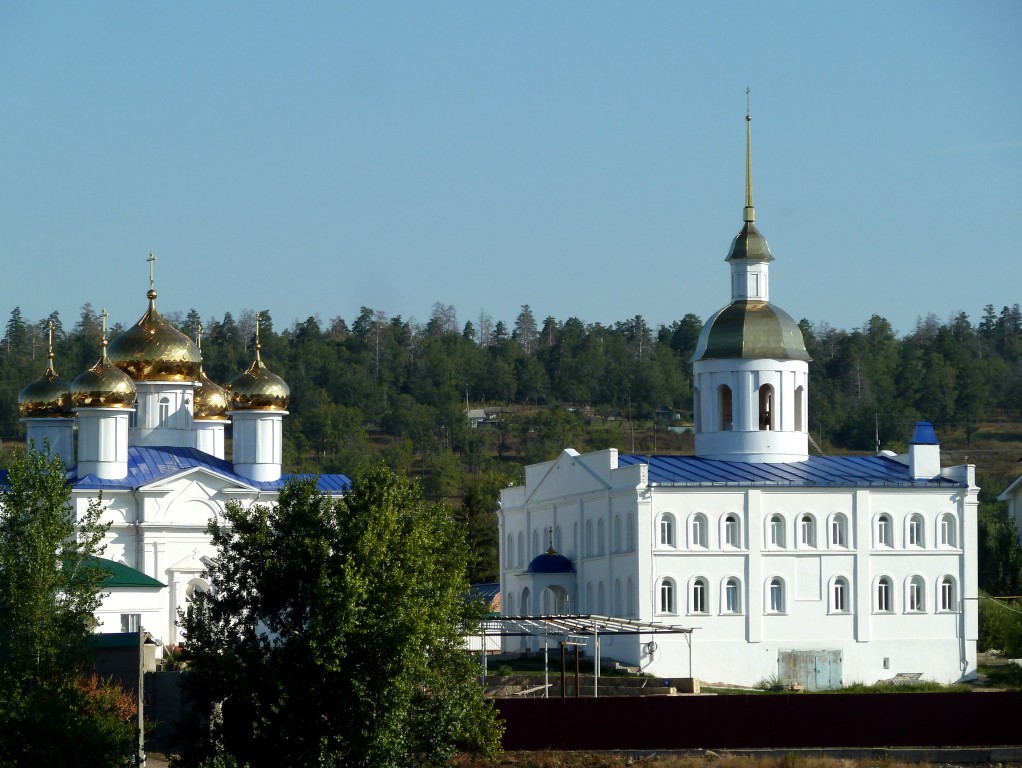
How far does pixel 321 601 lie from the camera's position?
31406 mm

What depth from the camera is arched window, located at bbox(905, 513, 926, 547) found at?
54.0 meters

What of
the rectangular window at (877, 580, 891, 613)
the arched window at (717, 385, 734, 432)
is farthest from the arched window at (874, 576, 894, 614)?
the arched window at (717, 385, 734, 432)

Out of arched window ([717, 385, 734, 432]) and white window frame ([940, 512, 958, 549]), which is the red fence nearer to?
white window frame ([940, 512, 958, 549])

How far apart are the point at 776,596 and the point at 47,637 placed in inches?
1001

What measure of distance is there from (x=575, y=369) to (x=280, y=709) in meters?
101

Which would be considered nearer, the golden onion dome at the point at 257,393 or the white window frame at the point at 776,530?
the white window frame at the point at 776,530

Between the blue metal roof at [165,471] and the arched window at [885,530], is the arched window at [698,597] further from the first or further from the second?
the blue metal roof at [165,471]

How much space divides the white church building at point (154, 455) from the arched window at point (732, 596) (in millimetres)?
10130

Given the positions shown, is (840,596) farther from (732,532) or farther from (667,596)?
(667,596)

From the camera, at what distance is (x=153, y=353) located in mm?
54750

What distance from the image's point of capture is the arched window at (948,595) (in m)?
53.8

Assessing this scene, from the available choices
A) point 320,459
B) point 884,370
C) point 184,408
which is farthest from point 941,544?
point 884,370

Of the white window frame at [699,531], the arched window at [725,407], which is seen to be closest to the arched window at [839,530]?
the white window frame at [699,531]

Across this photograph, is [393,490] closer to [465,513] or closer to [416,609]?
[416,609]
